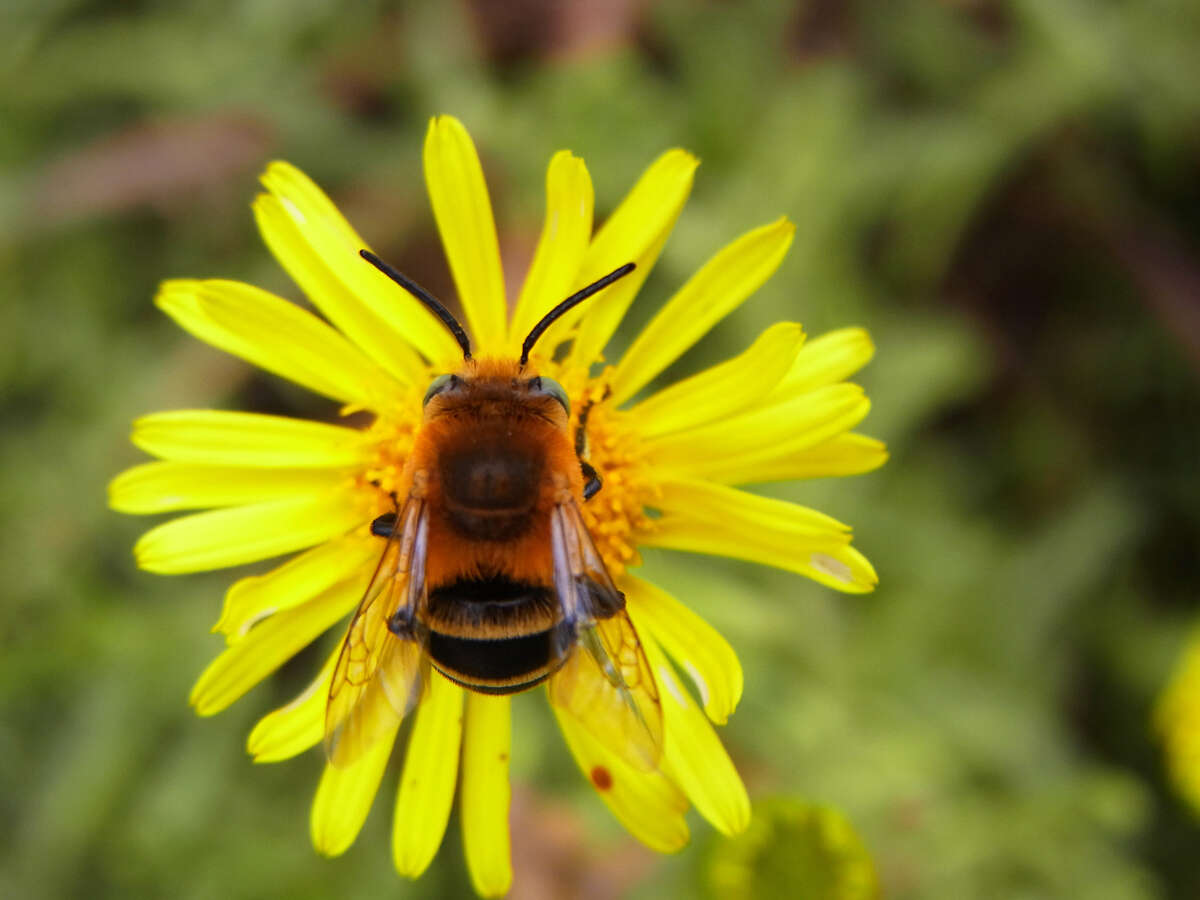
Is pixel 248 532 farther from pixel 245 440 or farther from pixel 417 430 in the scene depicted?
pixel 417 430

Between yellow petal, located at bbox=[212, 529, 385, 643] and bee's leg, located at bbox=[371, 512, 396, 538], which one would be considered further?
yellow petal, located at bbox=[212, 529, 385, 643]

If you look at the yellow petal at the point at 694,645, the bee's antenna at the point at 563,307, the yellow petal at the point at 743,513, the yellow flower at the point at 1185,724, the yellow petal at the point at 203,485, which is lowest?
the yellow flower at the point at 1185,724

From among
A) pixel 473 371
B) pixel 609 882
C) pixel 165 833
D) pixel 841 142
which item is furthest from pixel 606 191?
pixel 165 833

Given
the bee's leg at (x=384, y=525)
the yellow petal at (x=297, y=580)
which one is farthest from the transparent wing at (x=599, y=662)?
the yellow petal at (x=297, y=580)

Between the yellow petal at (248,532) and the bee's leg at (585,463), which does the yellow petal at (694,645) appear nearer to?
the bee's leg at (585,463)

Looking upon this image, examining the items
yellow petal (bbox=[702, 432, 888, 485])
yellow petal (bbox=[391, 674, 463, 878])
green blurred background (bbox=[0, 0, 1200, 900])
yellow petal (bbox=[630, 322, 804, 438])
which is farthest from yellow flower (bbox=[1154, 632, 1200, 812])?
yellow petal (bbox=[391, 674, 463, 878])

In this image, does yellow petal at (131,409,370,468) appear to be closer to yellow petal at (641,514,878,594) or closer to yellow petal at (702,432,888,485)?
yellow petal at (641,514,878,594)
